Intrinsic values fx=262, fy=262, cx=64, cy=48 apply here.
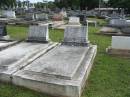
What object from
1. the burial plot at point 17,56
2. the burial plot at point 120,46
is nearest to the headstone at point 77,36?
the burial plot at point 17,56

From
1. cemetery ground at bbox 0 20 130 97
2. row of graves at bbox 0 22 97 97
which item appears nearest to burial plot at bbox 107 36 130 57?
cemetery ground at bbox 0 20 130 97

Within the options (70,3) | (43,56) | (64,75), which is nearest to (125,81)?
(64,75)

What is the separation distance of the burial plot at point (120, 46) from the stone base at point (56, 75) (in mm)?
2484

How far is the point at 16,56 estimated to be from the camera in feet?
26.0

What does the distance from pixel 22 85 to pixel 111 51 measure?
5.00 metres

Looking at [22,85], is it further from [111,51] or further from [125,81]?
[111,51]

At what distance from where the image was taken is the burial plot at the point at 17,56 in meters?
6.53

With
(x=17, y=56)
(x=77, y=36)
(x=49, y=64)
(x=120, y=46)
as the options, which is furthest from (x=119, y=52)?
(x=17, y=56)

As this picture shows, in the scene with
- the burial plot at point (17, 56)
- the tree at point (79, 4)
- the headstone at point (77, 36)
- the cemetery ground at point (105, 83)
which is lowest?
the cemetery ground at point (105, 83)

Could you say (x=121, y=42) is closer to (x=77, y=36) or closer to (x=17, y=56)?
(x=77, y=36)

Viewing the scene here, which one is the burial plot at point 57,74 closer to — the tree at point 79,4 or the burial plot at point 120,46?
the burial plot at point 120,46

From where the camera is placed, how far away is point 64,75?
614 cm

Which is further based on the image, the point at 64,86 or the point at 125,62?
the point at 125,62

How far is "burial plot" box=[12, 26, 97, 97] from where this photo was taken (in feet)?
18.8
